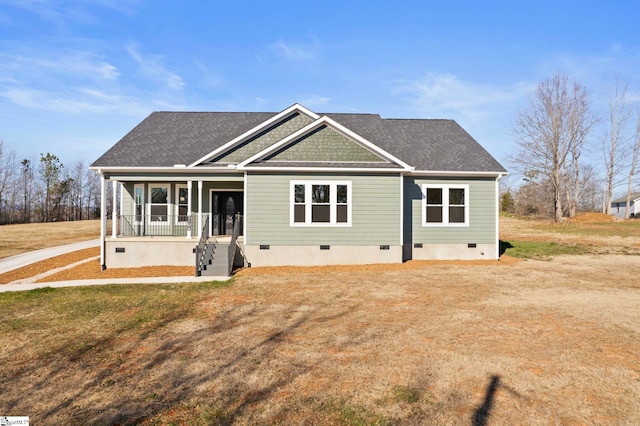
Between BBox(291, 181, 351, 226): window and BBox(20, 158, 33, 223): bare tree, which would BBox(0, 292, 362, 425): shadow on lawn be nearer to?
BBox(291, 181, 351, 226): window

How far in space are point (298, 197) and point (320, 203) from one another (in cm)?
96

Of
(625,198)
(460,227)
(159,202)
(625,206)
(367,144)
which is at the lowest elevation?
(460,227)

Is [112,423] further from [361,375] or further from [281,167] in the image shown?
[281,167]

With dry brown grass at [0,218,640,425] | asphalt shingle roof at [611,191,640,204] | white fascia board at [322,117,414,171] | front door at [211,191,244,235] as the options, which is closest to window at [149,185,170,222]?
front door at [211,191,244,235]

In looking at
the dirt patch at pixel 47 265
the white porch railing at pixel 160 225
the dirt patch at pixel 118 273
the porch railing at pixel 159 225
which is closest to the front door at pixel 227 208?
the white porch railing at pixel 160 225

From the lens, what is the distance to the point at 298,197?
14.9m

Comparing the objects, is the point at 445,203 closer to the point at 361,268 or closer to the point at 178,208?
the point at 361,268

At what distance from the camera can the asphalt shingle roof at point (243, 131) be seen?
16250mm

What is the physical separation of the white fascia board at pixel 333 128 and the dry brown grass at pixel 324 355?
5837mm

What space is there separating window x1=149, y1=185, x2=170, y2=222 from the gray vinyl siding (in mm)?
11530

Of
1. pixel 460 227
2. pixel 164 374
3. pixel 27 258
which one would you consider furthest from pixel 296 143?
pixel 27 258

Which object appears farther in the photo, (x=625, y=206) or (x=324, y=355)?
(x=625, y=206)

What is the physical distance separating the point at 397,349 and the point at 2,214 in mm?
61319

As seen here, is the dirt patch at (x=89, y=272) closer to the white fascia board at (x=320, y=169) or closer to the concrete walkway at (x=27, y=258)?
the concrete walkway at (x=27, y=258)
